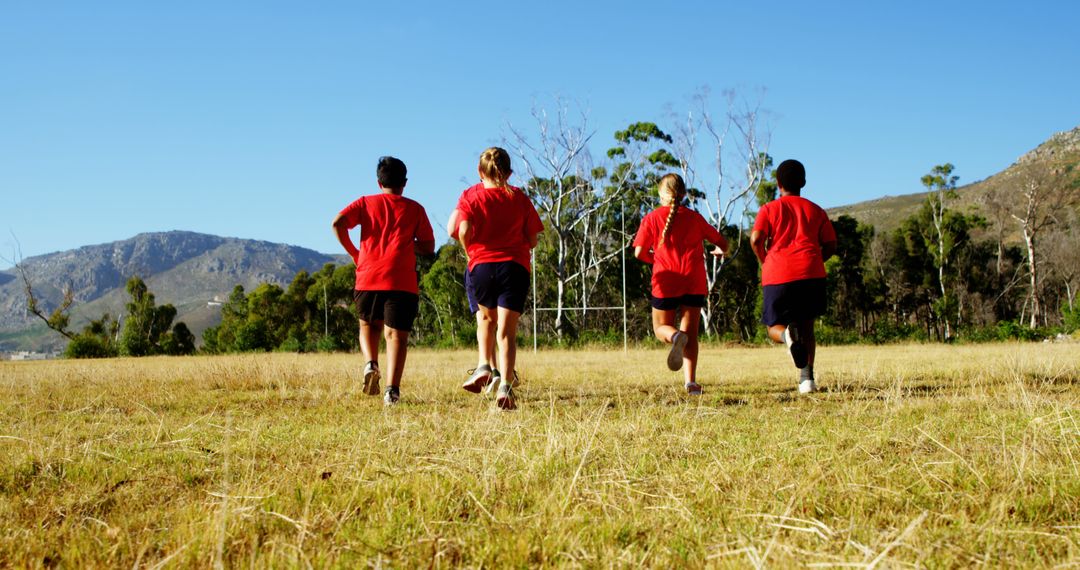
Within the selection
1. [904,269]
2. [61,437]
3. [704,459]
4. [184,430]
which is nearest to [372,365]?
[184,430]

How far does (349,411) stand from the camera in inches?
213

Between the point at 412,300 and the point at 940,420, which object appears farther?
the point at 412,300

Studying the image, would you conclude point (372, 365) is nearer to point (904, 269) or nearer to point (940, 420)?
point (940, 420)

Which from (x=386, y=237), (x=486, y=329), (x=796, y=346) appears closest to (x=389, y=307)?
(x=386, y=237)

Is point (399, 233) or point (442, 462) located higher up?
point (399, 233)

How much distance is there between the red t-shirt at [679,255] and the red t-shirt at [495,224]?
53.4 inches

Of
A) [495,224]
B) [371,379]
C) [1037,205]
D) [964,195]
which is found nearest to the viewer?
[495,224]

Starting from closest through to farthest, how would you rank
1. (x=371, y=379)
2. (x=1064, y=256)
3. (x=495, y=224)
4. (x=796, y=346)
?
(x=495, y=224), (x=371, y=379), (x=796, y=346), (x=1064, y=256)

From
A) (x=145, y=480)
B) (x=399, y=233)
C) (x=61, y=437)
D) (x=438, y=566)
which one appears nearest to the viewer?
Result: (x=438, y=566)

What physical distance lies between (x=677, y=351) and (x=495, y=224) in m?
1.84

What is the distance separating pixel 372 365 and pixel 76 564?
14.3 feet

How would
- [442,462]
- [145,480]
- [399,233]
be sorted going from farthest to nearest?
[399,233] < [442,462] < [145,480]

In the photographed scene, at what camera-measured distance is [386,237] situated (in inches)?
243

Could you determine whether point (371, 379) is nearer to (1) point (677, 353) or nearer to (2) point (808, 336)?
(1) point (677, 353)
